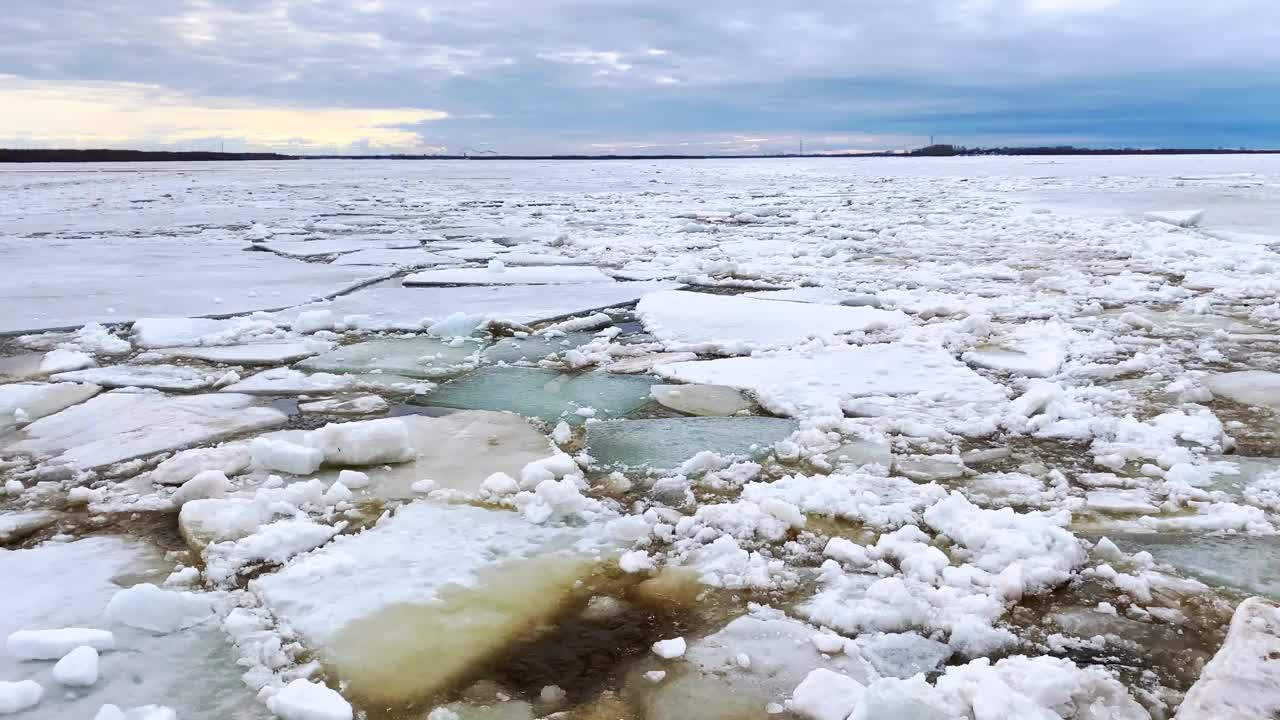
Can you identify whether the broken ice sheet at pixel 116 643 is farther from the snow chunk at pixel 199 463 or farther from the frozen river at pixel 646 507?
the snow chunk at pixel 199 463

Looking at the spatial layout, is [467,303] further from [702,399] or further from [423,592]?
[423,592]

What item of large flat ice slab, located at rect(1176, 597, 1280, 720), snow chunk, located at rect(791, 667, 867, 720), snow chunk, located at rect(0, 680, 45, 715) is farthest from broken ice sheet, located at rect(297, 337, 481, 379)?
large flat ice slab, located at rect(1176, 597, 1280, 720)

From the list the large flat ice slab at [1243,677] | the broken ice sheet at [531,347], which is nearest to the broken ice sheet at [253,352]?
the broken ice sheet at [531,347]

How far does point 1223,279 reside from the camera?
5.57 meters

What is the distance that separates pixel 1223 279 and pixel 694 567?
5.32 m

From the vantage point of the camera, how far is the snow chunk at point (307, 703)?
1365 mm

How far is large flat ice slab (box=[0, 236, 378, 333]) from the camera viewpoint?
4953mm

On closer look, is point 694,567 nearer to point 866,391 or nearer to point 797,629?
point 797,629

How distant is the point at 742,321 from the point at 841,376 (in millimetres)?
1192

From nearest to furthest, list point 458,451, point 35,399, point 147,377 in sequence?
point 458,451 < point 35,399 < point 147,377

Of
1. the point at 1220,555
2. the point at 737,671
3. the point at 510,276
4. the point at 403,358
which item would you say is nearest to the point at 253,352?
the point at 403,358

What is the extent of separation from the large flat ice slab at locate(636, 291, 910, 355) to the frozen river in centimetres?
3

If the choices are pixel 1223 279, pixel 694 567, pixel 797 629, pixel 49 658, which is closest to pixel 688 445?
pixel 694 567

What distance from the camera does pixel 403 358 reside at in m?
3.87
